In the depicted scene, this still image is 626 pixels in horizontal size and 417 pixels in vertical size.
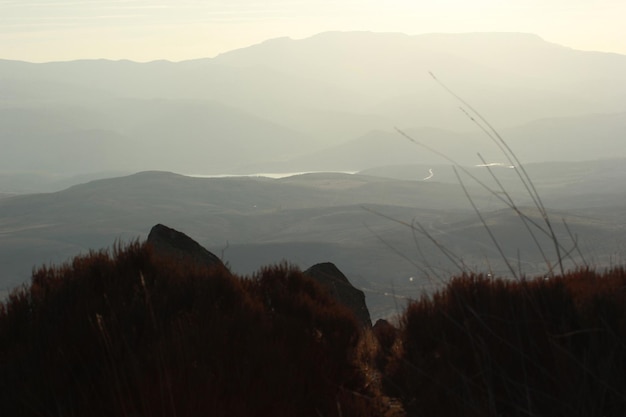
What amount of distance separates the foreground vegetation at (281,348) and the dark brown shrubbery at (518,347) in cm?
1

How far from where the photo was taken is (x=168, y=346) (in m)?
4.71

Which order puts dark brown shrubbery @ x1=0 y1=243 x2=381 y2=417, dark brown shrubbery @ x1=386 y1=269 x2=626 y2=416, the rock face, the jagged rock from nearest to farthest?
A: dark brown shrubbery @ x1=386 y1=269 x2=626 y2=416 → dark brown shrubbery @ x1=0 y1=243 x2=381 y2=417 → the jagged rock → the rock face

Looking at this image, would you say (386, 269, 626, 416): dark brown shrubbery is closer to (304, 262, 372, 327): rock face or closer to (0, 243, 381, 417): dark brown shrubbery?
(0, 243, 381, 417): dark brown shrubbery

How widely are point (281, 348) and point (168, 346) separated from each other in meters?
0.74

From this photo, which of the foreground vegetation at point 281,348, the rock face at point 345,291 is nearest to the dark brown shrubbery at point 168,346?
the foreground vegetation at point 281,348

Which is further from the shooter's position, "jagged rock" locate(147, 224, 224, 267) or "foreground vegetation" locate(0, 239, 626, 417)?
"jagged rock" locate(147, 224, 224, 267)

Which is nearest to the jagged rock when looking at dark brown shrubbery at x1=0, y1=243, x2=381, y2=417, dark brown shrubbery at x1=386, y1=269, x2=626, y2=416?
dark brown shrubbery at x1=0, y1=243, x2=381, y2=417

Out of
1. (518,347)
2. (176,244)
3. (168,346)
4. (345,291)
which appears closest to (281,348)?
(168,346)

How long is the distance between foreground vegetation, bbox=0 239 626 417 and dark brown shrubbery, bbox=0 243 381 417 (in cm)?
1

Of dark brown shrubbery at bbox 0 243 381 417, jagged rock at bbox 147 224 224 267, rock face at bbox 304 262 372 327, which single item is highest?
jagged rock at bbox 147 224 224 267

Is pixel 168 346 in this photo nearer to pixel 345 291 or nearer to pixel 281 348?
pixel 281 348

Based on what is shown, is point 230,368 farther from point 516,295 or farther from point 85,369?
point 516,295

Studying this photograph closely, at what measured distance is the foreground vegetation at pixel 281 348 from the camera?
14.0 ft

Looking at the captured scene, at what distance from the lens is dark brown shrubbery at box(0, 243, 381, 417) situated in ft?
14.3
